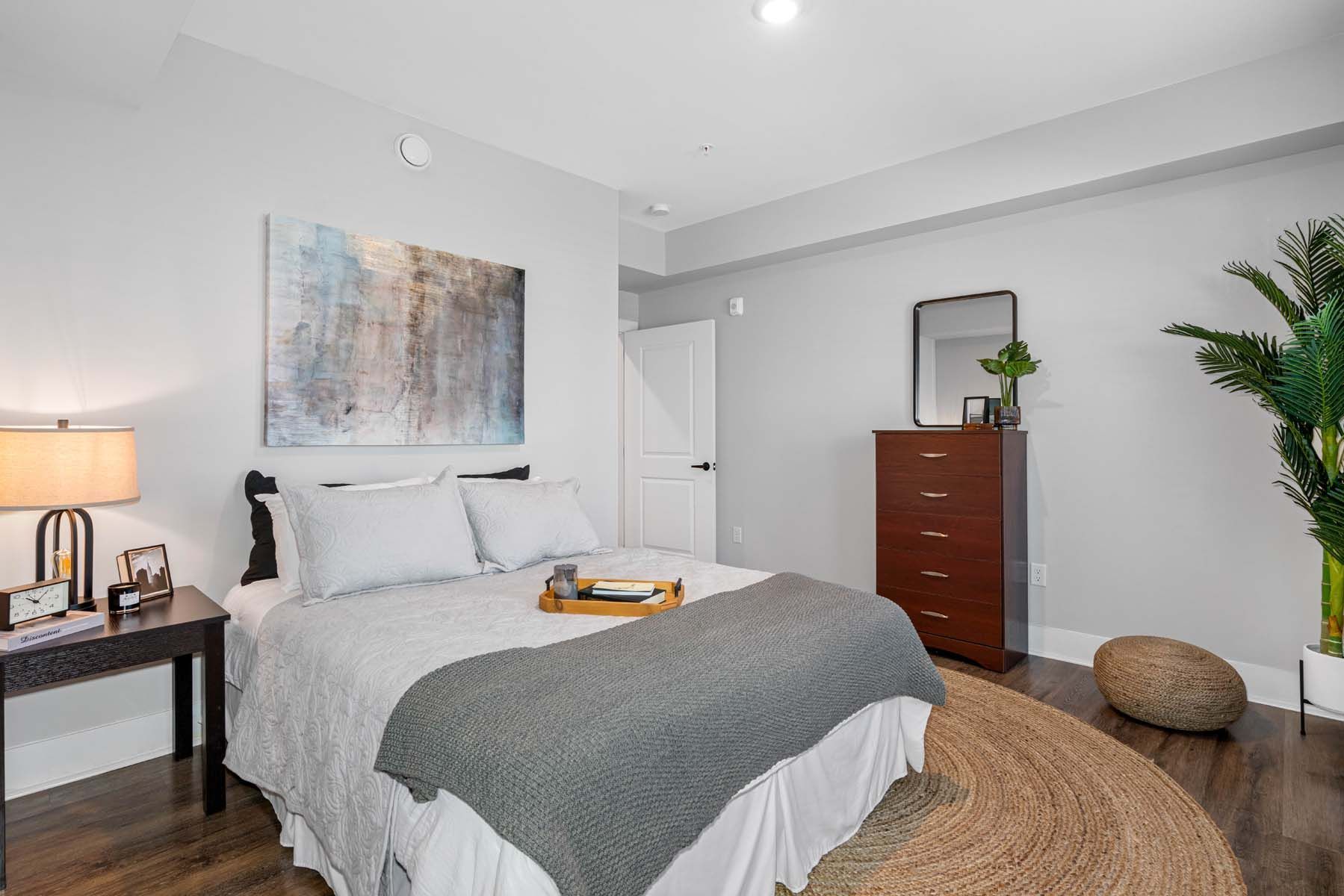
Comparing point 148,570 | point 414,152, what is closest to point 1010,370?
point 414,152

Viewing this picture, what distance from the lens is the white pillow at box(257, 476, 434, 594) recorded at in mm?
2402

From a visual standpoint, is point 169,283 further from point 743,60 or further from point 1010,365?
point 1010,365

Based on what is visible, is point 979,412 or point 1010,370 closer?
point 1010,370

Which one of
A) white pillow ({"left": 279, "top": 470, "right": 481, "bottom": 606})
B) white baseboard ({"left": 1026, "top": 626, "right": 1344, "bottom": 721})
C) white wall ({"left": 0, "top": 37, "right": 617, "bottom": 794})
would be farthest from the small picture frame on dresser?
white wall ({"left": 0, "top": 37, "right": 617, "bottom": 794})

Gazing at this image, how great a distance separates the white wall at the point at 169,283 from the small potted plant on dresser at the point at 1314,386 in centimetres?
339

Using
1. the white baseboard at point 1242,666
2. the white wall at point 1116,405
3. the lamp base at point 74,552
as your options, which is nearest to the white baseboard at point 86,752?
the lamp base at point 74,552

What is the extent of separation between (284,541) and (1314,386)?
145 inches

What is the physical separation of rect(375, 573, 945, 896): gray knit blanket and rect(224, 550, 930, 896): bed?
2.7 inches

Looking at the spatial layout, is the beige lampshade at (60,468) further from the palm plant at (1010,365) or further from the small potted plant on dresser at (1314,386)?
the small potted plant on dresser at (1314,386)

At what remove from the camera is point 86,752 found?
7.73 ft

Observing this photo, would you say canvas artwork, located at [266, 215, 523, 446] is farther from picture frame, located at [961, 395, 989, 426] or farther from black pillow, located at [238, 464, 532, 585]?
picture frame, located at [961, 395, 989, 426]

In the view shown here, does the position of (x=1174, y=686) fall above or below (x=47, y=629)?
below

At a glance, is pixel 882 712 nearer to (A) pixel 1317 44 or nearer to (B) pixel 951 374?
(B) pixel 951 374

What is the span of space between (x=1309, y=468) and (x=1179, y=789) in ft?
4.24
